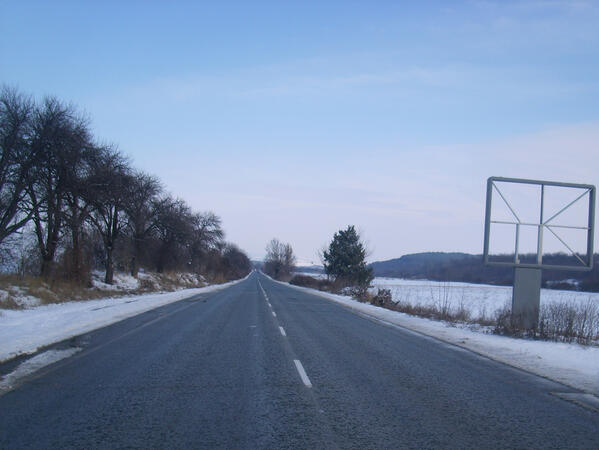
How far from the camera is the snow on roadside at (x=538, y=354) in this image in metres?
10.2

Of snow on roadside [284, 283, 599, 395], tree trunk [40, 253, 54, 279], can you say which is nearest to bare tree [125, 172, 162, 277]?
tree trunk [40, 253, 54, 279]

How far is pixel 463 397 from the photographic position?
8.05 m

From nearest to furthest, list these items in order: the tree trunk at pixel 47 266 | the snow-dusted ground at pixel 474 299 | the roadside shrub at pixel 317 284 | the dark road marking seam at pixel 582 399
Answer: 1. the dark road marking seam at pixel 582 399
2. the snow-dusted ground at pixel 474 299
3. the tree trunk at pixel 47 266
4. the roadside shrub at pixel 317 284

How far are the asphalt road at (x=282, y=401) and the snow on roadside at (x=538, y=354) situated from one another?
59cm

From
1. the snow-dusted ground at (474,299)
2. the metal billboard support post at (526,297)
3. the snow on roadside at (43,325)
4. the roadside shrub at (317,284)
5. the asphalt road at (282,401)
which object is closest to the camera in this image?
the asphalt road at (282,401)

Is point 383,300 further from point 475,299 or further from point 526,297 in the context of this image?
point 475,299

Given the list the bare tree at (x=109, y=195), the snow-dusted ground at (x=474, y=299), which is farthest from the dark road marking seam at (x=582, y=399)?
the bare tree at (x=109, y=195)

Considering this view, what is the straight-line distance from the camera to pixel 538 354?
42.6 feet

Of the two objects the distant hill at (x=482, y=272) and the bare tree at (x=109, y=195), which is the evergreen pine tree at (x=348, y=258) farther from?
the bare tree at (x=109, y=195)

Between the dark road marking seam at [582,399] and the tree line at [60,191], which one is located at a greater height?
the tree line at [60,191]

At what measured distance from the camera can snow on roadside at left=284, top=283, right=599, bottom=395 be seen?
33.4 ft

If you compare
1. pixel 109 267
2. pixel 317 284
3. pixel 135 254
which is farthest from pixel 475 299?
pixel 109 267

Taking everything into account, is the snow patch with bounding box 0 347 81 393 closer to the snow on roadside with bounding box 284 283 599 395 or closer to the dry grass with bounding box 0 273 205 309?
the snow on roadside with bounding box 284 283 599 395

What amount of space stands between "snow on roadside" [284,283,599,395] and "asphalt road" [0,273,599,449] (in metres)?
0.59
